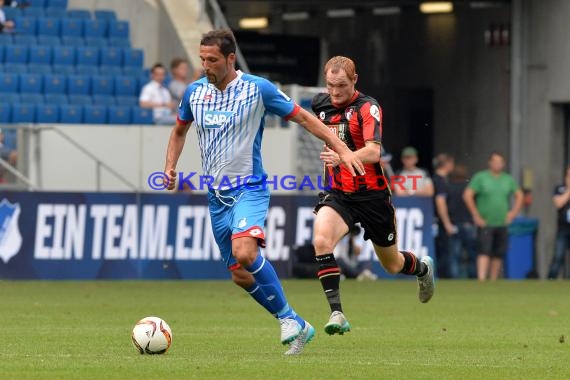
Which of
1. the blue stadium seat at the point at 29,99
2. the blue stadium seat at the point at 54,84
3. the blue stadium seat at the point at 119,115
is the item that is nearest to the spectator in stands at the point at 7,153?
the blue stadium seat at the point at 29,99

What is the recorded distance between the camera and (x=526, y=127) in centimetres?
2942

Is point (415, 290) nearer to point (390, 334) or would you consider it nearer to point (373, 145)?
point (390, 334)

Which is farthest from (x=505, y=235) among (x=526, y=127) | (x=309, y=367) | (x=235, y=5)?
(x=309, y=367)

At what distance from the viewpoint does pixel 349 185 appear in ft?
40.9

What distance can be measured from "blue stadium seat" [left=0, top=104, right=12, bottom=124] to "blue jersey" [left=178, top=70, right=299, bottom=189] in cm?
1387

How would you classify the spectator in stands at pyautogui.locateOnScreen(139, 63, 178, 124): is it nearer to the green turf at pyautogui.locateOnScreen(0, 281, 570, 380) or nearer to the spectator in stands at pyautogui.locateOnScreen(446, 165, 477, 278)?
the green turf at pyautogui.locateOnScreen(0, 281, 570, 380)

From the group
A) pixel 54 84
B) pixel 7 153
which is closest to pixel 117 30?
pixel 54 84

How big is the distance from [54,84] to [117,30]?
2154 mm

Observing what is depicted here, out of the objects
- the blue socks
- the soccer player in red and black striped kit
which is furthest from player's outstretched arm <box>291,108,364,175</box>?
the soccer player in red and black striped kit

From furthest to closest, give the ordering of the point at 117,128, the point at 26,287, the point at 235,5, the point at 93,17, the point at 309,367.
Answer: the point at 235,5
the point at 93,17
the point at 117,128
the point at 26,287
the point at 309,367

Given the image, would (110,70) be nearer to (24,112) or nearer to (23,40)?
(23,40)

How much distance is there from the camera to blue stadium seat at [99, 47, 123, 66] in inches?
1027

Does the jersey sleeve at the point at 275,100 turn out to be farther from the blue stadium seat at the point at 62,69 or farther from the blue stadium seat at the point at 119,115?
the blue stadium seat at the point at 62,69

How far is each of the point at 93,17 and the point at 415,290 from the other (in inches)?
375
